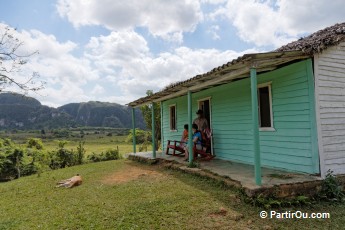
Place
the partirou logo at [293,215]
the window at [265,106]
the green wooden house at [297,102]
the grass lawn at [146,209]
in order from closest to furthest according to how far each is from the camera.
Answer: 1. the grass lawn at [146,209]
2. the partirou logo at [293,215]
3. the green wooden house at [297,102]
4. the window at [265,106]

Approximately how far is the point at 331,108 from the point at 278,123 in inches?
49.0

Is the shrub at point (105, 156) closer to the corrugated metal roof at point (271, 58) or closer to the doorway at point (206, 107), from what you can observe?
the doorway at point (206, 107)

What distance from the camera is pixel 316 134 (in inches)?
229

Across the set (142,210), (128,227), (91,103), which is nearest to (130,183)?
(142,210)

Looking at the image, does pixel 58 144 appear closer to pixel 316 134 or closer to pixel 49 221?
pixel 49 221

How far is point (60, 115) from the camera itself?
3898 inches

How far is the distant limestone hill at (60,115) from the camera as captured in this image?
82.9 metres

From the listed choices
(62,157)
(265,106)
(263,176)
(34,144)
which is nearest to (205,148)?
(265,106)

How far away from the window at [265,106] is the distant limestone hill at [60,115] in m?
72.8

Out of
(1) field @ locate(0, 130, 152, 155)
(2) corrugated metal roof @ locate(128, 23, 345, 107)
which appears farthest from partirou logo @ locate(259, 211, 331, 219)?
(1) field @ locate(0, 130, 152, 155)

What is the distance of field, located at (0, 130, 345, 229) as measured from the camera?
14.0 feet

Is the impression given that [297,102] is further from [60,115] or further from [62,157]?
[60,115]

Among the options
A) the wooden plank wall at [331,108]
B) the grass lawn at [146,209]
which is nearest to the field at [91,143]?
the grass lawn at [146,209]

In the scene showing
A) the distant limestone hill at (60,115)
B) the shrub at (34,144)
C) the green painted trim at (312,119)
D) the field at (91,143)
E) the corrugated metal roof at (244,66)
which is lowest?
the field at (91,143)
